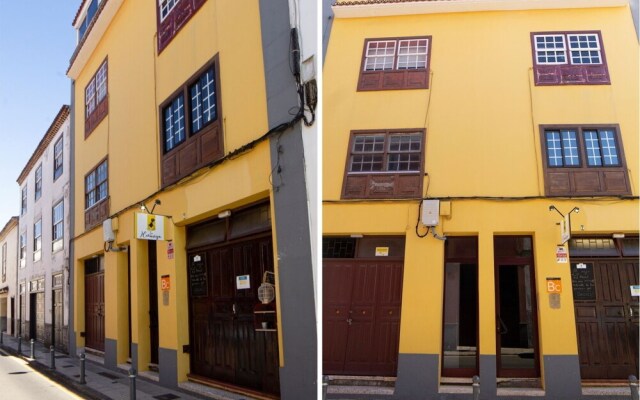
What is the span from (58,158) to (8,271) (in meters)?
12.4

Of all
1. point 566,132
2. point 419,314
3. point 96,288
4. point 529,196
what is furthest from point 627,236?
point 96,288

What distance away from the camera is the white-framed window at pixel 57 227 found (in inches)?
653

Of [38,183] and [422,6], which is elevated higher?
[38,183]

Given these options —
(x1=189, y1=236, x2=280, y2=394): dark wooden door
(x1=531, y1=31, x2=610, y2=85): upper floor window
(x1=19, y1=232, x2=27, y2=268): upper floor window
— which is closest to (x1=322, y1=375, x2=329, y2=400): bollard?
(x1=189, y1=236, x2=280, y2=394): dark wooden door

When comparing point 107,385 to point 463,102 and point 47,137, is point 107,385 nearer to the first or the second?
point 463,102

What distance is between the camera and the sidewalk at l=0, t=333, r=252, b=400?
795cm

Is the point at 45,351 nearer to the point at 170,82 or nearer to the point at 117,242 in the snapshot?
the point at 117,242

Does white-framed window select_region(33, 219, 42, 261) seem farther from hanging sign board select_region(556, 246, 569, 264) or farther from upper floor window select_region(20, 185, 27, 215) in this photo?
hanging sign board select_region(556, 246, 569, 264)

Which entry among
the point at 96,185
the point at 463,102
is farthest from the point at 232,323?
the point at 96,185

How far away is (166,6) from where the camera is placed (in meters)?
9.62

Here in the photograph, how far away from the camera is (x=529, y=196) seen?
5.89 m

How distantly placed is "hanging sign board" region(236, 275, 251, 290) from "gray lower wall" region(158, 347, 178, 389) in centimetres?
186

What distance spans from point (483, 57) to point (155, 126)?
612cm

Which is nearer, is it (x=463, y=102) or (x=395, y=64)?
(x=395, y=64)
